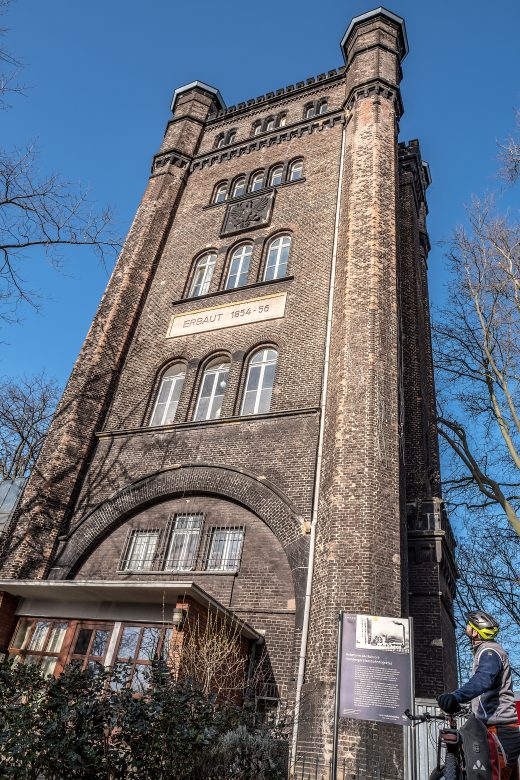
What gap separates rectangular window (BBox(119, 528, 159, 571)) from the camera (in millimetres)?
11703

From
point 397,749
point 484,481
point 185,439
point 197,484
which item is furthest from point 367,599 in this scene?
point 484,481

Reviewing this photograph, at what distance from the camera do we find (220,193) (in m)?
20.2

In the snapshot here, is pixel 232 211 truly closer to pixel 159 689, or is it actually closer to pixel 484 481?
pixel 484 481

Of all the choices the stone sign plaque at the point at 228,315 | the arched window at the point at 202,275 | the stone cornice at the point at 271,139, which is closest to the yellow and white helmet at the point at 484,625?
the stone sign plaque at the point at 228,315

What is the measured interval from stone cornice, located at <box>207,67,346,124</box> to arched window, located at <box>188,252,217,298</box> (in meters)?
8.59

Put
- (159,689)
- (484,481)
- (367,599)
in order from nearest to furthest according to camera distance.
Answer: (159,689), (367,599), (484,481)

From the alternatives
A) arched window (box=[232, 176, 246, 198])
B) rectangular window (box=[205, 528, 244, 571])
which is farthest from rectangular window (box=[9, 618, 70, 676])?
arched window (box=[232, 176, 246, 198])

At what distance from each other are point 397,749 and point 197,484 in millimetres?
6126

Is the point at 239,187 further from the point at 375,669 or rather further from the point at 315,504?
the point at 375,669

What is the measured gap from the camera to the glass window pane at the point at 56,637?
10123 mm

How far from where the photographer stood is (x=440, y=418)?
18.1 meters

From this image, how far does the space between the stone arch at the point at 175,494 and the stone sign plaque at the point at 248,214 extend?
867 centimetres

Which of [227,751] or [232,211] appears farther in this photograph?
[232,211]

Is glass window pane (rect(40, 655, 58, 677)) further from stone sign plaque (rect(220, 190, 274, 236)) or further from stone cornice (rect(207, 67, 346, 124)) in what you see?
stone cornice (rect(207, 67, 346, 124))
